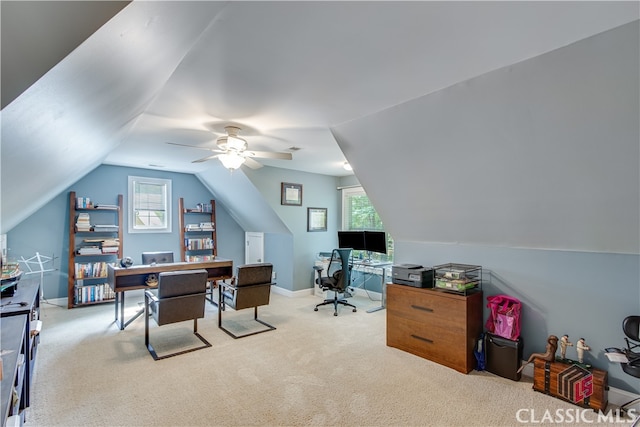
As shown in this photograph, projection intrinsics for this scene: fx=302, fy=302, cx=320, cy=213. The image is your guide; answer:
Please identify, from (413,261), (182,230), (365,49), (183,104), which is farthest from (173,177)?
(365,49)

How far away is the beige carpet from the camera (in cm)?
220

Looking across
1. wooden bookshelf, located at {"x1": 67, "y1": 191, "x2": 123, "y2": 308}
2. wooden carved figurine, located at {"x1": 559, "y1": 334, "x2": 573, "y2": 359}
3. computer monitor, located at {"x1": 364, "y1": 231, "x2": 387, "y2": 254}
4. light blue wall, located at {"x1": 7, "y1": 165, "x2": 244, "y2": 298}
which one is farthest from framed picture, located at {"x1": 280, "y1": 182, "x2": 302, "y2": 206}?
wooden carved figurine, located at {"x1": 559, "y1": 334, "x2": 573, "y2": 359}

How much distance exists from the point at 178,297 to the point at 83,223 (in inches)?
122

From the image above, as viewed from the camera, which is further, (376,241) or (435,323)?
(376,241)

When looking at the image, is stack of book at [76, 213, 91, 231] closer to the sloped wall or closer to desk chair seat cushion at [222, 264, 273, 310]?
desk chair seat cushion at [222, 264, 273, 310]

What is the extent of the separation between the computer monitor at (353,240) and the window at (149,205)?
3.49 meters

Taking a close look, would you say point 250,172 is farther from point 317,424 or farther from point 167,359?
point 317,424

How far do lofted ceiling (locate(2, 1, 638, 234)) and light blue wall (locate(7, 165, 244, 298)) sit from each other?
2.77 m

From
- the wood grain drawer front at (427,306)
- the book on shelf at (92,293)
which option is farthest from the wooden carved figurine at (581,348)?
the book on shelf at (92,293)

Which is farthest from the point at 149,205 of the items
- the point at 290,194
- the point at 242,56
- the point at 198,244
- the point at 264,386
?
the point at 242,56

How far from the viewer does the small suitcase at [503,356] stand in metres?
2.76

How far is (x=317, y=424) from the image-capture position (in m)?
2.12

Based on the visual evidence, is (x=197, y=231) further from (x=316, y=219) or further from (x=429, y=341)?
(x=429, y=341)

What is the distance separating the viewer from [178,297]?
3273mm
